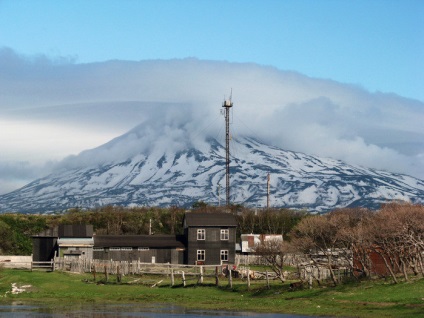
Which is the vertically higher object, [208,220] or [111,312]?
[208,220]

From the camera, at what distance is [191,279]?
71062 millimetres

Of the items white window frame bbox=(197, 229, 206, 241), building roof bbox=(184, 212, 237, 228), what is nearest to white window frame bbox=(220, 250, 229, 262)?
white window frame bbox=(197, 229, 206, 241)

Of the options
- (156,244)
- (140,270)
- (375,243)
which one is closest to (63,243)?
(156,244)

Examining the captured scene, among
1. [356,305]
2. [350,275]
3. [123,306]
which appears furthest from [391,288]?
[123,306]

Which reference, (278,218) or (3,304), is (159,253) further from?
(3,304)

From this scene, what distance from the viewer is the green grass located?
Result: 49.2m

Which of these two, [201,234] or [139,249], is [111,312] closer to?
[139,249]

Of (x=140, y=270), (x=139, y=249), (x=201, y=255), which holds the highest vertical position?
(x=139, y=249)

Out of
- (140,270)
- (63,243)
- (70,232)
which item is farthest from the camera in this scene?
(70,232)

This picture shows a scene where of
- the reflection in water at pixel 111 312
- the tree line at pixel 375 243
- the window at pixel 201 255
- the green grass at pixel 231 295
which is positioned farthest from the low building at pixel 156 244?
the reflection in water at pixel 111 312

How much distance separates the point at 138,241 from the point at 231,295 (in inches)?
1522

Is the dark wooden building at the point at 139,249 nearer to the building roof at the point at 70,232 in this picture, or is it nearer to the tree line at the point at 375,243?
the building roof at the point at 70,232

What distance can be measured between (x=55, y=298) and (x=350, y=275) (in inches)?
789

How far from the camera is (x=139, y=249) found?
97.1m
